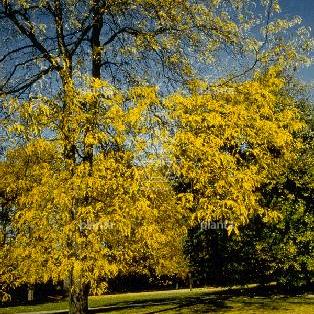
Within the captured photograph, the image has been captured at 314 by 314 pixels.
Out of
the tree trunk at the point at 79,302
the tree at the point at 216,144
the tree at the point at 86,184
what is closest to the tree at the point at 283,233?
the tree trunk at the point at 79,302

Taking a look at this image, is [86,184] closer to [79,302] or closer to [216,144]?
[216,144]

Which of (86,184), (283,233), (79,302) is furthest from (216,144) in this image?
(283,233)

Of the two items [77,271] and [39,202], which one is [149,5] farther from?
[77,271]

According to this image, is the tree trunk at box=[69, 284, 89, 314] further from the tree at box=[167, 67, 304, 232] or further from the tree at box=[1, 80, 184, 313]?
→ the tree at box=[167, 67, 304, 232]

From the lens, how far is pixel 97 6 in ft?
41.2

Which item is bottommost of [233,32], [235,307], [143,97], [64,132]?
[235,307]

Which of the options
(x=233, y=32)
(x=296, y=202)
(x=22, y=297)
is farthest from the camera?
(x=22, y=297)

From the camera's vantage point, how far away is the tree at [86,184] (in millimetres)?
9672

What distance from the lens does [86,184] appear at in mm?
9836

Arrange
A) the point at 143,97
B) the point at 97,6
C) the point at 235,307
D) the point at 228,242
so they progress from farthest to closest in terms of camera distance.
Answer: the point at 228,242 → the point at 235,307 → the point at 97,6 → the point at 143,97

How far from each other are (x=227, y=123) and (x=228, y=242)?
16.4 metres

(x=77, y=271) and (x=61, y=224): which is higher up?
(x=61, y=224)

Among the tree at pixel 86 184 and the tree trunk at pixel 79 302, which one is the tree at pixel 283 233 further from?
the tree at pixel 86 184

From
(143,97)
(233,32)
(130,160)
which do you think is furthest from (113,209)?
(233,32)
